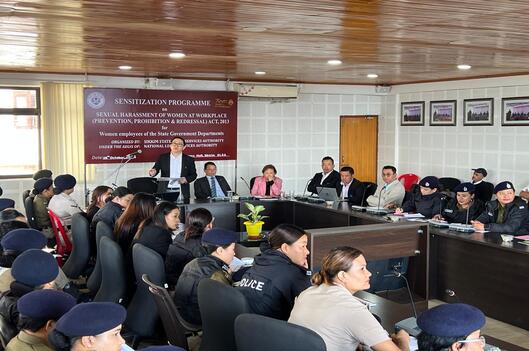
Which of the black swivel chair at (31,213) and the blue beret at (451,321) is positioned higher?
the blue beret at (451,321)

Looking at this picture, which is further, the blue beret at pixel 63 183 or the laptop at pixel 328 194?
the laptop at pixel 328 194

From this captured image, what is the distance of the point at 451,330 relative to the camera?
206 centimetres

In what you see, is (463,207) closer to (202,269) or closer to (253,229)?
(253,229)

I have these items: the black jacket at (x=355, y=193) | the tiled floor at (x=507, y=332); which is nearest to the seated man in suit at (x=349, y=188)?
the black jacket at (x=355, y=193)

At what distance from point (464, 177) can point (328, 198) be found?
2.72 metres

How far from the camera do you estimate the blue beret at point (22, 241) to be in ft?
11.8

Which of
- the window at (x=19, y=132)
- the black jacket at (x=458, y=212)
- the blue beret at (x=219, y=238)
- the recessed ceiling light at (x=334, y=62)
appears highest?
the recessed ceiling light at (x=334, y=62)

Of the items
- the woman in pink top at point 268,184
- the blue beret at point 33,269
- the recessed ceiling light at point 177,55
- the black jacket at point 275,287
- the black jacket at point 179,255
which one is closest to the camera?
the blue beret at point 33,269

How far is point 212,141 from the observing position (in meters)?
9.41

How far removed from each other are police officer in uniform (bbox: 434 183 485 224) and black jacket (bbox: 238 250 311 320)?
352 cm

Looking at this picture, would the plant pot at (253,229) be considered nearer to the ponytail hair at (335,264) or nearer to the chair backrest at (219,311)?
the chair backrest at (219,311)

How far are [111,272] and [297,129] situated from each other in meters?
6.63

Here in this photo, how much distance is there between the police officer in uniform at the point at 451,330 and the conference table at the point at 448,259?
4.07ft

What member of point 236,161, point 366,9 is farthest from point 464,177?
point 366,9
